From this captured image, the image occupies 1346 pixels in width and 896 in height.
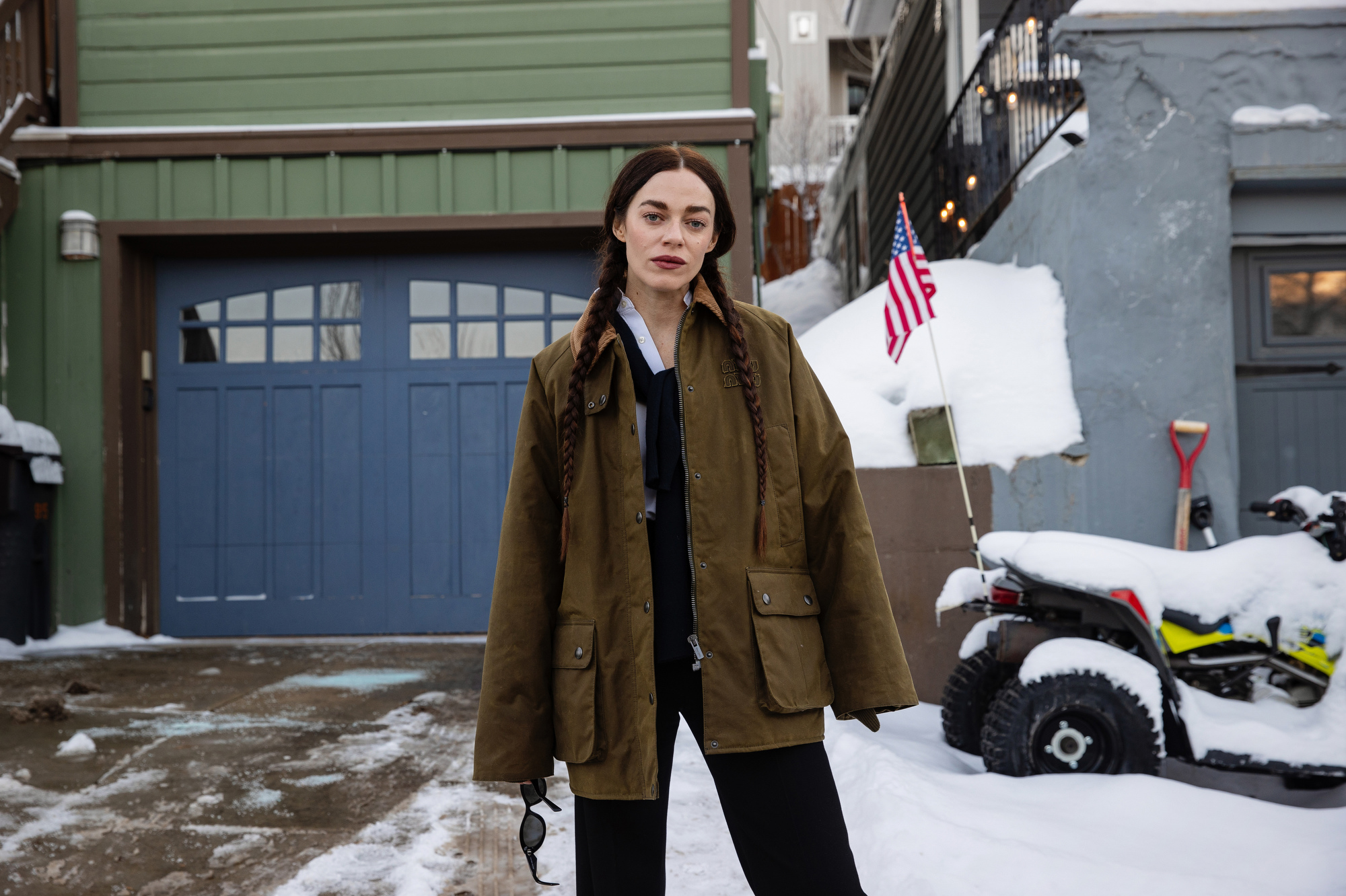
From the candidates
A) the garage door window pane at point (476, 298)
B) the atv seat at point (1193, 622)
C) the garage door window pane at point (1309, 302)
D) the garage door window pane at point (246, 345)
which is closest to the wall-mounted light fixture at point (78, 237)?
the garage door window pane at point (246, 345)

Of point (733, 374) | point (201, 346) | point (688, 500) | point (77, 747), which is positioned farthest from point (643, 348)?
point (201, 346)

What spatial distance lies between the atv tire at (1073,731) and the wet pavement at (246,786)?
1784mm

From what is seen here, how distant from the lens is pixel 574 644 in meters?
1.81

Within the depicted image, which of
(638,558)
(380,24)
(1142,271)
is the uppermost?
(380,24)

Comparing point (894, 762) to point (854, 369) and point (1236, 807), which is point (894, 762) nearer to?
point (1236, 807)

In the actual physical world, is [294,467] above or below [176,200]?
below

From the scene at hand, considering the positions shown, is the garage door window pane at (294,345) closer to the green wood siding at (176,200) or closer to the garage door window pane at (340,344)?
the garage door window pane at (340,344)

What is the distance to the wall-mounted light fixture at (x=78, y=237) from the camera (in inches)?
287

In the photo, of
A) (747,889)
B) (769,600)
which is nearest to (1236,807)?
(747,889)

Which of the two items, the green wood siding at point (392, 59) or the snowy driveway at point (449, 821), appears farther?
the green wood siding at point (392, 59)

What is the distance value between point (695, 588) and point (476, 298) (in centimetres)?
634

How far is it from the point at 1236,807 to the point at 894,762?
1.14m

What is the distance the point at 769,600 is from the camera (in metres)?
1.79

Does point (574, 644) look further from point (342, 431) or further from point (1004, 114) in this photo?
point (342, 431)
